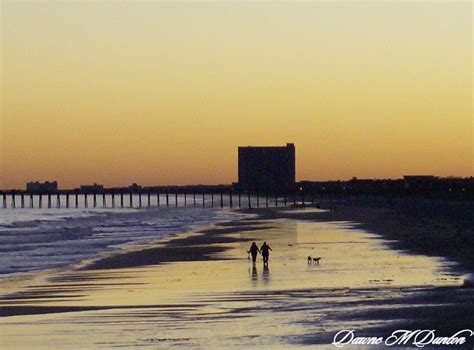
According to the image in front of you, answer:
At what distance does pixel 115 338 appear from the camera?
16.0 meters

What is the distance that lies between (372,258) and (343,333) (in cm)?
1637

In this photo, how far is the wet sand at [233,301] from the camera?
16109 millimetres

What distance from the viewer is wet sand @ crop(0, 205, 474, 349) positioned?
16.1 metres

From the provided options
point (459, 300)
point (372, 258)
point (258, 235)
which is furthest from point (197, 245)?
point (459, 300)

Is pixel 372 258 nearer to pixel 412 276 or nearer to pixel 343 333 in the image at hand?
pixel 412 276

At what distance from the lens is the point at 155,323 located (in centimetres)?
1747

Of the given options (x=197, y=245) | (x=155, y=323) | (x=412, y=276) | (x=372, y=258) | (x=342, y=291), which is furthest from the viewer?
(x=197, y=245)

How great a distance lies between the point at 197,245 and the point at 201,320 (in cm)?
2495

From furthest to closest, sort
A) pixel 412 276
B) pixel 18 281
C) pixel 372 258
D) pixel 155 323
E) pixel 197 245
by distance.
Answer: pixel 197 245
pixel 372 258
pixel 18 281
pixel 412 276
pixel 155 323

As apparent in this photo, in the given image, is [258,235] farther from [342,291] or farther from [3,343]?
[3,343]

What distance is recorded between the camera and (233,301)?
810 inches

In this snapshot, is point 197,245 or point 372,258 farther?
point 197,245

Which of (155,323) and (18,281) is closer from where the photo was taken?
(155,323)

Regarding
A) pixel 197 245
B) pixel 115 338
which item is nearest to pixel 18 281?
pixel 115 338
